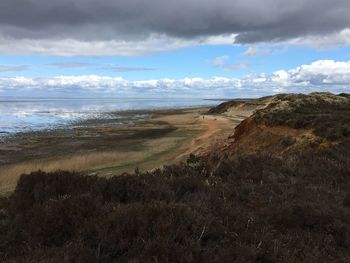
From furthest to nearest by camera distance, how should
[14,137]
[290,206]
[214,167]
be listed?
1. [14,137]
2. [214,167]
3. [290,206]

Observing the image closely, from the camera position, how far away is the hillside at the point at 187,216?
497 cm

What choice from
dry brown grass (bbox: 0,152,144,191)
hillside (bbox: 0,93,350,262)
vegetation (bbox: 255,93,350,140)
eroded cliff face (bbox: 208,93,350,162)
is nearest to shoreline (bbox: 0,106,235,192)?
dry brown grass (bbox: 0,152,144,191)

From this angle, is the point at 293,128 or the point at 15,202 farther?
the point at 293,128

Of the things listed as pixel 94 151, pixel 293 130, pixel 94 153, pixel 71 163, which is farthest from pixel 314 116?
pixel 94 151

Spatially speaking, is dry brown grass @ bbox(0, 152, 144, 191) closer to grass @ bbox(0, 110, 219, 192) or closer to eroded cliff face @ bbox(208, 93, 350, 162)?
grass @ bbox(0, 110, 219, 192)

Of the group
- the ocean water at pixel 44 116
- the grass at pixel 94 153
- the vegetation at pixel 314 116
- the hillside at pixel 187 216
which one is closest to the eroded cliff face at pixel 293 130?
the vegetation at pixel 314 116

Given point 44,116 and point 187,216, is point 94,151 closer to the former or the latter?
point 187,216

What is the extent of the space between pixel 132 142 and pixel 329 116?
1738 centimetres

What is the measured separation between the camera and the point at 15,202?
294 inches

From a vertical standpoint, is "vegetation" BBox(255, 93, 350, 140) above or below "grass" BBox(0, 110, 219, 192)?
above

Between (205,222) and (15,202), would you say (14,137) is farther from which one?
(205,222)

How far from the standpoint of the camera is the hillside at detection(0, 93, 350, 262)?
497cm

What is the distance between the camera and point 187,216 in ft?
18.4

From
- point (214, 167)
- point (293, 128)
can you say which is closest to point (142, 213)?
point (214, 167)
